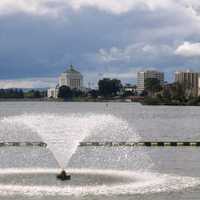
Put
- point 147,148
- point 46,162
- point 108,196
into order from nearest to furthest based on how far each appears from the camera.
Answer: point 108,196
point 46,162
point 147,148

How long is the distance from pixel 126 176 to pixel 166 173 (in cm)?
326

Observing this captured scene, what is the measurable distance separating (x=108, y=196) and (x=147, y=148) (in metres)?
26.2

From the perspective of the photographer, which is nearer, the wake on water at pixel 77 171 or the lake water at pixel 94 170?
the lake water at pixel 94 170

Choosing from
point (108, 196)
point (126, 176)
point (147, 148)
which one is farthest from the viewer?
point (147, 148)

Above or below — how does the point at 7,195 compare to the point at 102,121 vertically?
below

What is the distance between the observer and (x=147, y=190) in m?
30.6

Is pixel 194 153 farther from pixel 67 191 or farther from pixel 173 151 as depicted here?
pixel 67 191

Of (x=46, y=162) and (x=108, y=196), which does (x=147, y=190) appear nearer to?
(x=108, y=196)

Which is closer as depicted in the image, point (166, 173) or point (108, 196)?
point (108, 196)

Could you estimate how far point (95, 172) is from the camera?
36.8 meters

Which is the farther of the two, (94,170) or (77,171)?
(94,170)

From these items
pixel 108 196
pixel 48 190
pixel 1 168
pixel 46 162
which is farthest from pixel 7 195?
pixel 46 162

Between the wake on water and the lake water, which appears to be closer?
the lake water

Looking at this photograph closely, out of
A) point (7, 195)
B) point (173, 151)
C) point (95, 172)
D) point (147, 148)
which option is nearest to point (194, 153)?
point (173, 151)
